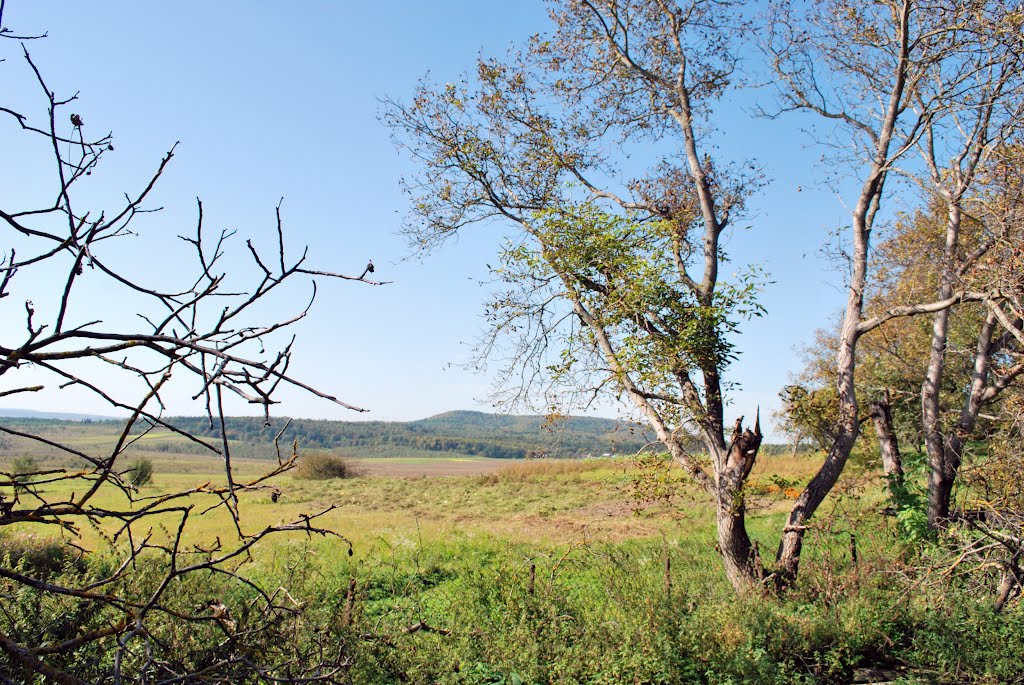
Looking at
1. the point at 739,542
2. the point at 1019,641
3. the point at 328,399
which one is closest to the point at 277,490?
the point at 328,399

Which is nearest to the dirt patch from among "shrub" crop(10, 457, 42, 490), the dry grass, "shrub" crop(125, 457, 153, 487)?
the dry grass

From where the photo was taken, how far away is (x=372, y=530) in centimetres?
1709

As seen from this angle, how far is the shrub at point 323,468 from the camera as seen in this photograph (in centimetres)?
3866

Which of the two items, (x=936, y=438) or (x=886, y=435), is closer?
(x=936, y=438)

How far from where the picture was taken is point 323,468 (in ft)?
128

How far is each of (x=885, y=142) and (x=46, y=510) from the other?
34.5 feet

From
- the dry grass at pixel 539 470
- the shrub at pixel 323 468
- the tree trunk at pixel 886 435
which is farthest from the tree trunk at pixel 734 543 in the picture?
the shrub at pixel 323 468

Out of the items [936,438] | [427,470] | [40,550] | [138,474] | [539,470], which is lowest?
[427,470]

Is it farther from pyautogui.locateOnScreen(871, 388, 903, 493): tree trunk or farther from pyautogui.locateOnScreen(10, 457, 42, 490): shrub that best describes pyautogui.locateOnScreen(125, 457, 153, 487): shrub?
pyautogui.locateOnScreen(871, 388, 903, 493): tree trunk

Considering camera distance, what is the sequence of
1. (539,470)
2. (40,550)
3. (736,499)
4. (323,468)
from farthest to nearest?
(323,468), (539,470), (40,550), (736,499)

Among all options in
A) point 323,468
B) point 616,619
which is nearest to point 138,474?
point 616,619

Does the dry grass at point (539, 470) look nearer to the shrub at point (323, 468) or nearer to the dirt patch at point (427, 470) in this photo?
the dirt patch at point (427, 470)

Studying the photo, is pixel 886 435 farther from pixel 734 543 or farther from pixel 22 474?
pixel 22 474

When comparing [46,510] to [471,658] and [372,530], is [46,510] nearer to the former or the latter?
[471,658]
